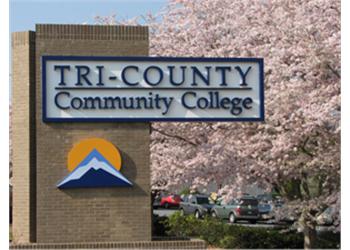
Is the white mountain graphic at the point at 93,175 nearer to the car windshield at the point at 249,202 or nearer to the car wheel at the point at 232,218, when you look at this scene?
the car windshield at the point at 249,202

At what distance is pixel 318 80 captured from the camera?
15938 mm

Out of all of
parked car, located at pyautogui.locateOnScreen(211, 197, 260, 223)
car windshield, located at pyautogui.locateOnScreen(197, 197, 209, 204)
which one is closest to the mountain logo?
parked car, located at pyautogui.locateOnScreen(211, 197, 260, 223)

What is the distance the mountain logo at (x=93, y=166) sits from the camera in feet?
43.5

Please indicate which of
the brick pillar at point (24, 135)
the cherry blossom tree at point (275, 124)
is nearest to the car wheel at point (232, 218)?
the cherry blossom tree at point (275, 124)

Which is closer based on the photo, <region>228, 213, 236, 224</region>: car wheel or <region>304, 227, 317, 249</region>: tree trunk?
<region>304, 227, 317, 249</region>: tree trunk

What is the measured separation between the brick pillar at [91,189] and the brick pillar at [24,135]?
6 cm

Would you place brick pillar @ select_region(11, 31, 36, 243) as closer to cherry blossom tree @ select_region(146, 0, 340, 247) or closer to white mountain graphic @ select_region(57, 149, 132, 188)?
white mountain graphic @ select_region(57, 149, 132, 188)

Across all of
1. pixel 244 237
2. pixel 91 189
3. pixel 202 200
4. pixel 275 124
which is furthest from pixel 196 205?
pixel 91 189

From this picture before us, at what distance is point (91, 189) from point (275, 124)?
514 centimetres

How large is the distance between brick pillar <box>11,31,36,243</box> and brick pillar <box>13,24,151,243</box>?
2.3 inches

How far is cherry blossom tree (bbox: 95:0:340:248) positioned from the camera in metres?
15.6

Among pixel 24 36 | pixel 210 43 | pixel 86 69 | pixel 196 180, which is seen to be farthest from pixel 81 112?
pixel 210 43

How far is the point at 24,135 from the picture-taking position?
1364 cm

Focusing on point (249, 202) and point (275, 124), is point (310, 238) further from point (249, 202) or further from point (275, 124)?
point (249, 202)
